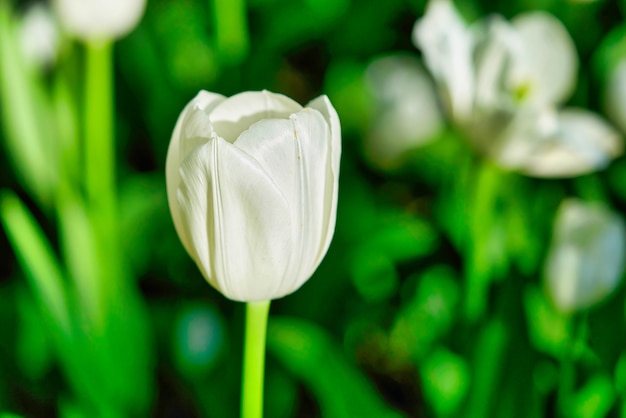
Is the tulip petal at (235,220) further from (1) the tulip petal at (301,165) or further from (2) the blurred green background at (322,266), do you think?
(2) the blurred green background at (322,266)

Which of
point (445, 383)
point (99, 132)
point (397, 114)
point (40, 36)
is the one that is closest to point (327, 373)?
point (445, 383)

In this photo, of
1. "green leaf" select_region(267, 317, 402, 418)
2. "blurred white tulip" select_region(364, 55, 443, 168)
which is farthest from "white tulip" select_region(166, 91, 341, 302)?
"blurred white tulip" select_region(364, 55, 443, 168)

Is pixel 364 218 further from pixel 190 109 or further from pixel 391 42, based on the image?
pixel 190 109

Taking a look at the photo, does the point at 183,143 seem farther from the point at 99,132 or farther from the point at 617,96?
the point at 617,96

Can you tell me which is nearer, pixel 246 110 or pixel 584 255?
pixel 246 110

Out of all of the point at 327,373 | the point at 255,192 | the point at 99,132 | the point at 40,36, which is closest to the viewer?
the point at 255,192

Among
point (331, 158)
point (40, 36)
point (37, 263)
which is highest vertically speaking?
point (331, 158)

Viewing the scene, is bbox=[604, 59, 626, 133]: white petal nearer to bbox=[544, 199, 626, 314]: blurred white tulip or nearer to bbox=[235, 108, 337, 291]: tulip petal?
bbox=[544, 199, 626, 314]: blurred white tulip

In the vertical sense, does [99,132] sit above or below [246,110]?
below

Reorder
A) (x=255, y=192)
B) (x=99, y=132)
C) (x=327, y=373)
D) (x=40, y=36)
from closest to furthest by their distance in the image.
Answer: (x=255, y=192) → (x=327, y=373) → (x=99, y=132) → (x=40, y=36)
